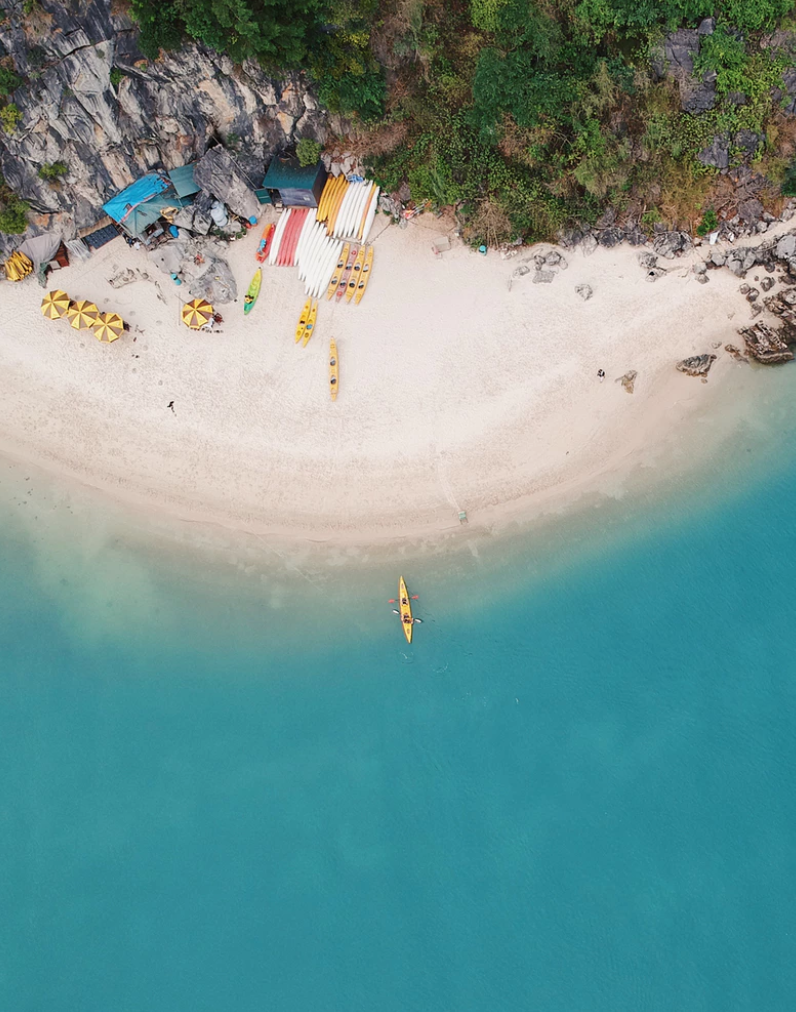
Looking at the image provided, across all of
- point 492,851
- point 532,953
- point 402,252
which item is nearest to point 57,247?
point 402,252

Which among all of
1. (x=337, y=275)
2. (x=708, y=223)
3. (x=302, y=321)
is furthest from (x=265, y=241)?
(x=708, y=223)

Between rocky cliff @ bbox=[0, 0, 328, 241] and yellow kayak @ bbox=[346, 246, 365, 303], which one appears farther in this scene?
yellow kayak @ bbox=[346, 246, 365, 303]

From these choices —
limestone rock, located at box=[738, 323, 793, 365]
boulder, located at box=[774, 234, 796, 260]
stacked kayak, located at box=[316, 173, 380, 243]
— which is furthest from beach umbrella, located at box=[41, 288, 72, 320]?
boulder, located at box=[774, 234, 796, 260]

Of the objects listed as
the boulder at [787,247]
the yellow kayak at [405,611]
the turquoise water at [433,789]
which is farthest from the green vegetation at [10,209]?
the boulder at [787,247]

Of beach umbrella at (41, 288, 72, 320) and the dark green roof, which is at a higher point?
the dark green roof

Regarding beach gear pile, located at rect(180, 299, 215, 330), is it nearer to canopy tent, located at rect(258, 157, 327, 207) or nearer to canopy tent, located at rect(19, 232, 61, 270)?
canopy tent, located at rect(258, 157, 327, 207)

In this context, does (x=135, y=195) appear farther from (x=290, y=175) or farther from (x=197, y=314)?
(x=290, y=175)
